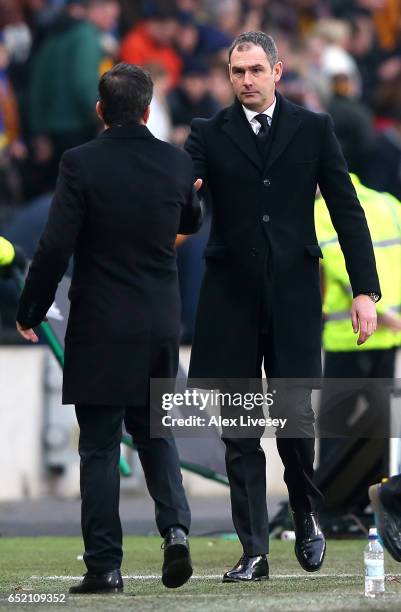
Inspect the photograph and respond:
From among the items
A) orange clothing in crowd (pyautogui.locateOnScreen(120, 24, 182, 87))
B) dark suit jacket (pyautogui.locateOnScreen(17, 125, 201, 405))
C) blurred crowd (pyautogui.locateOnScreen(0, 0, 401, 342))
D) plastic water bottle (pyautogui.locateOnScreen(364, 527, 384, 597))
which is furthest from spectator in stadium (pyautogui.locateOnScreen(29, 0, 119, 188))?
plastic water bottle (pyautogui.locateOnScreen(364, 527, 384, 597))

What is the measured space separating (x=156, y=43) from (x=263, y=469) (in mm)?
9180

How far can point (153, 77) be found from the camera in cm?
1445

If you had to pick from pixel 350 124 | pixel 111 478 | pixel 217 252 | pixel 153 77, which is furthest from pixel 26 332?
pixel 350 124

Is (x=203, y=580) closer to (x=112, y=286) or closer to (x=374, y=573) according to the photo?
(x=374, y=573)

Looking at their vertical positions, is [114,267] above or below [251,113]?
below

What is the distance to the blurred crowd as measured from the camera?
46.5 feet

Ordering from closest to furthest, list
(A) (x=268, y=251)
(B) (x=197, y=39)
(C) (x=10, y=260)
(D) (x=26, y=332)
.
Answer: (D) (x=26, y=332) < (A) (x=268, y=251) < (C) (x=10, y=260) < (B) (x=197, y=39)

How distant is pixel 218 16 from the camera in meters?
17.5

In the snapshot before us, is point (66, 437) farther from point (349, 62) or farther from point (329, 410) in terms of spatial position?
point (349, 62)

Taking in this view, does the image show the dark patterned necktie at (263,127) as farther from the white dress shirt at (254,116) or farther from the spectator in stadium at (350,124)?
the spectator in stadium at (350,124)

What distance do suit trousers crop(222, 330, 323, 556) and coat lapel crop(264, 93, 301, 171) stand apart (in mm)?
723

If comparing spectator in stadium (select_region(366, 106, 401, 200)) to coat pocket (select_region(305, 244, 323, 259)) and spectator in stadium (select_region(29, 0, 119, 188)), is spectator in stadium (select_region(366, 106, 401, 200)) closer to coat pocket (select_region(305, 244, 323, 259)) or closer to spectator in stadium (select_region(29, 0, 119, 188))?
spectator in stadium (select_region(29, 0, 119, 188))

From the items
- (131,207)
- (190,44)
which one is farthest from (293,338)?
(190,44)

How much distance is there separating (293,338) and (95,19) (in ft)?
27.6
